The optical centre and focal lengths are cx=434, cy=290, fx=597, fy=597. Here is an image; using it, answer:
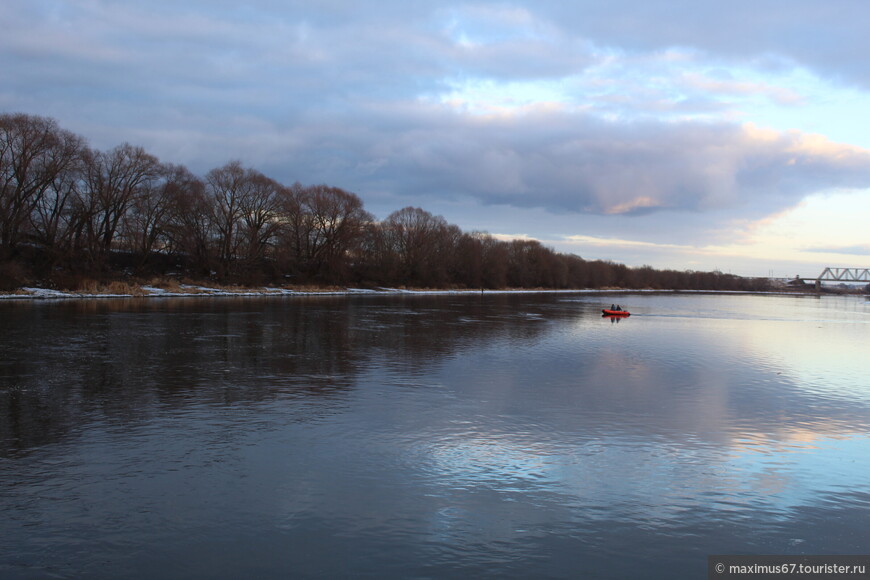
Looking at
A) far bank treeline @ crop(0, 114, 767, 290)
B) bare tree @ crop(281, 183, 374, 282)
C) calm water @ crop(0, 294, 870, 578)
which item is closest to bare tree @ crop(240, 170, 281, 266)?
far bank treeline @ crop(0, 114, 767, 290)

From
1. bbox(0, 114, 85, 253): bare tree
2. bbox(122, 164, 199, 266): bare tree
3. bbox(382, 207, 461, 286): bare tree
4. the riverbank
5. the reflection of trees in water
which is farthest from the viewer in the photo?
bbox(382, 207, 461, 286): bare tree

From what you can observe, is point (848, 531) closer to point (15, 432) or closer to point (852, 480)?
point (852, 480)

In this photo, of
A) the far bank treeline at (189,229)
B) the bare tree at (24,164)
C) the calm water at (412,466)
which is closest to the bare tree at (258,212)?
the far bank treeline at (189,229)

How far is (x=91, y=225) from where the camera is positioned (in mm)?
62375

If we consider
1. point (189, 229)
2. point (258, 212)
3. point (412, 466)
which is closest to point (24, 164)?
point (189, 229)

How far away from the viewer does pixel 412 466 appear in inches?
370

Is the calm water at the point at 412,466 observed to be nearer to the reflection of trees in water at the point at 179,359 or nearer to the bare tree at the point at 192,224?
the reflection of trees in water at the point at 179,359

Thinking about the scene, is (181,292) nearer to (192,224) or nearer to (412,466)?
(192,224)

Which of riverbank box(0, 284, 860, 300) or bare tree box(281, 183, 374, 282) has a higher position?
bare tree box(281, 183, 374, 282)

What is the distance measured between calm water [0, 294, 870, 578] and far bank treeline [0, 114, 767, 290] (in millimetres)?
43932

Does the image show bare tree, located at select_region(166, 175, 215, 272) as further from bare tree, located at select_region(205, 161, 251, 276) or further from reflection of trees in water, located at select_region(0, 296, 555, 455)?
reflection of trees in water, located at select_region(0, 296, 555, 455)

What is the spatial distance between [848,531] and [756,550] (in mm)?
1516

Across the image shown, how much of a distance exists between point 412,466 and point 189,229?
2893 inches

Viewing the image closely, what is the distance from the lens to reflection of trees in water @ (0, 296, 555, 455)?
41.5ft
